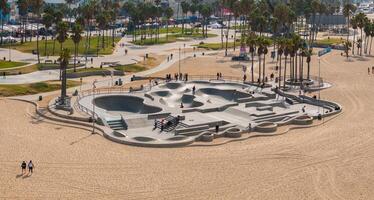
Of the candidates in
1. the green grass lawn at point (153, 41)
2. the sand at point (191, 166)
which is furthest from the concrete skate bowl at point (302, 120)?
the green grass lawn at point (153, 41)

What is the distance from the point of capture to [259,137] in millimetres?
58938

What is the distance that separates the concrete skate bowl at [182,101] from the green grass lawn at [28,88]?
778 inches

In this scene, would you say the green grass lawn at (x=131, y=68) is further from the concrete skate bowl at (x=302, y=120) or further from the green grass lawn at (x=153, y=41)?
the green grass lawn at (x=153, y=41)

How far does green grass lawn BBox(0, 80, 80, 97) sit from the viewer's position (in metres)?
78.1

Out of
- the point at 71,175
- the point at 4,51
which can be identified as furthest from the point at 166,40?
the point at 71,175

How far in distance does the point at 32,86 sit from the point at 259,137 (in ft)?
137

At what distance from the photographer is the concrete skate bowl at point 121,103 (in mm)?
73062

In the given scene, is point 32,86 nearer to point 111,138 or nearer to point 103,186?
point 111,138

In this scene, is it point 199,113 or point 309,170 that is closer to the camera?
point 309,170

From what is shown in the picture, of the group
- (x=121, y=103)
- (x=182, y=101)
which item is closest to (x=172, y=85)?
(x=182, y=101)

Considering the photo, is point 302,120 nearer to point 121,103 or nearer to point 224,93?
point 224,93

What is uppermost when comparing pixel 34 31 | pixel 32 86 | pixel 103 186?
pixel 34 31

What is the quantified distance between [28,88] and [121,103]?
17.3 m

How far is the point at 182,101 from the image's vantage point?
77562mm
